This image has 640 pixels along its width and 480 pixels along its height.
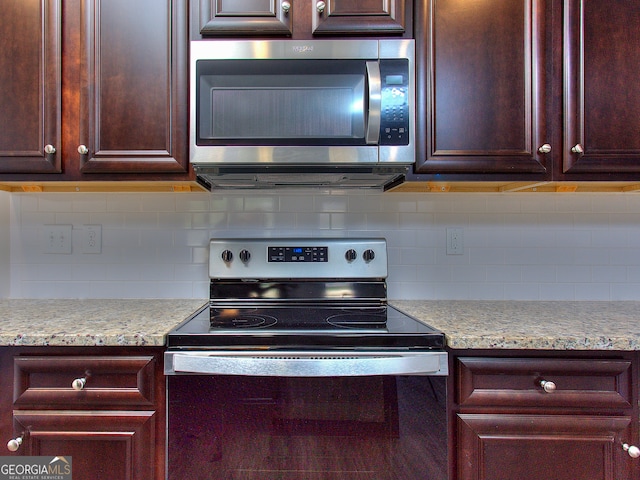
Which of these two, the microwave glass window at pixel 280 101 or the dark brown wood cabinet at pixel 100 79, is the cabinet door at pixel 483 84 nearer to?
the microwave glass window at pixel 280 101

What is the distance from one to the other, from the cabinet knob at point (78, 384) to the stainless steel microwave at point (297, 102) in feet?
2.30

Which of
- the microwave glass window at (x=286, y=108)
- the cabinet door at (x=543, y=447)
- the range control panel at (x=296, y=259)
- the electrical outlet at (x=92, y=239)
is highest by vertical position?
the microwave glass window at (x=286, y=108)

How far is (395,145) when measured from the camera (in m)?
1.16

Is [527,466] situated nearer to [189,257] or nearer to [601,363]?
[601,363]

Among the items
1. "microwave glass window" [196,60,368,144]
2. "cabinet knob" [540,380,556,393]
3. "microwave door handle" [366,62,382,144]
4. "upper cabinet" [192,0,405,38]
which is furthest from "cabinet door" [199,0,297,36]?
"cabinet knob" [540,380,556,393]

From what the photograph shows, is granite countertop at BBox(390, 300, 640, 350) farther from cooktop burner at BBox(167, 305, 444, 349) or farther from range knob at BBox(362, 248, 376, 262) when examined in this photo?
range knob at BBox(362, 248, 376, 262)

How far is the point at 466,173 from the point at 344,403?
2.67 ft

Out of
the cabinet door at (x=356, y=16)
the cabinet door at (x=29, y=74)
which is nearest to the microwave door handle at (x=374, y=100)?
the cabinet door at (x=356, y=16)

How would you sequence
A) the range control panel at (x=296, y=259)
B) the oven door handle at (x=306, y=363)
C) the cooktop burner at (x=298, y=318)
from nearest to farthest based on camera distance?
the oven door handle at (x=306, y=363), the cooktop burner at (x=298, y=318), the range control panel at (x=296, y=259)

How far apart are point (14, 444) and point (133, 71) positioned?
1128mm

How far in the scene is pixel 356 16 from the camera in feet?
3.89

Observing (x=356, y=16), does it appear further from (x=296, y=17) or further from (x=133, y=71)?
(x=133, y=71)

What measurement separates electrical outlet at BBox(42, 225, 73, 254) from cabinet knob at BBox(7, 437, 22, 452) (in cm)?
80

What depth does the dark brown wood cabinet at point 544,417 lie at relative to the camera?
3.14 feet
